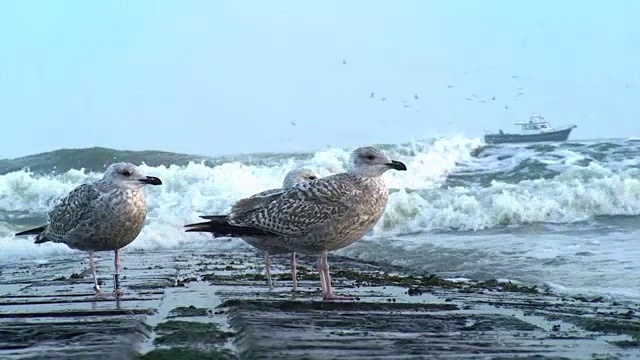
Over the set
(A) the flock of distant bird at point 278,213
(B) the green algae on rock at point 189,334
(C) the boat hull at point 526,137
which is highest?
(C) the boat hull at point 526,137

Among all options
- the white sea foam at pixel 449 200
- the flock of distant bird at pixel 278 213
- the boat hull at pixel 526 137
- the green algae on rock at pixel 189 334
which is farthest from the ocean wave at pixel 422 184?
the green algae on rock at pixel 189 334

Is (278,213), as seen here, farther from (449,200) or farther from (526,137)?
(526,137)

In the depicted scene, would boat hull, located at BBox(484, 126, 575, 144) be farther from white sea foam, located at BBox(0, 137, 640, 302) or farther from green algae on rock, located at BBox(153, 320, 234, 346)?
green algae on rock, located at BBox(153, 320, 234, 346)

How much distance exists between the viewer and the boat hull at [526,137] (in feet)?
95.1

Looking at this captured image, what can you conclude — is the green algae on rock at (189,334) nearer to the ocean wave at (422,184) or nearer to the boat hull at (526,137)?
the ocean wave at (422,184)

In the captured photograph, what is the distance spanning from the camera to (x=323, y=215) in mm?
5824

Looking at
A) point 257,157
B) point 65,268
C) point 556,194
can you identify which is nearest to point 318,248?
point 65,268

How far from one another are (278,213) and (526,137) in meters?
26.4

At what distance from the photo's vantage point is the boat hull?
95.1 feet

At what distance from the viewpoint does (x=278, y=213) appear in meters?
6.09

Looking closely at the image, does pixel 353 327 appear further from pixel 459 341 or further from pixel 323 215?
pixel 323 215

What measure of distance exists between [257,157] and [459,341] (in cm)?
2448

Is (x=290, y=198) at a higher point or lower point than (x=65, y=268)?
higher

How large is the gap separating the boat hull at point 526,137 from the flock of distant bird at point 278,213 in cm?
2216
